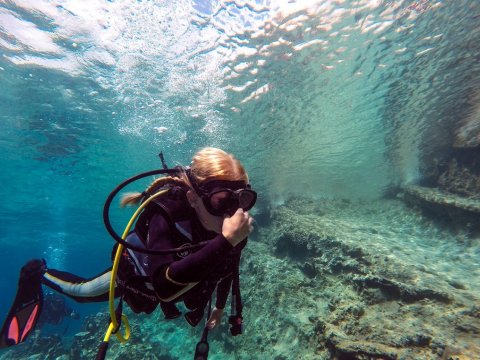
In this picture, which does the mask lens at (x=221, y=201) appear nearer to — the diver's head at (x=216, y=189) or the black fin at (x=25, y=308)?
the diver's head at (x=216, y=189)

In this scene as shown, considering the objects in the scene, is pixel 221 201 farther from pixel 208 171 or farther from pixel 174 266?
pixel 174 266

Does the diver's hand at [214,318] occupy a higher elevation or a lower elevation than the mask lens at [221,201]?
lower

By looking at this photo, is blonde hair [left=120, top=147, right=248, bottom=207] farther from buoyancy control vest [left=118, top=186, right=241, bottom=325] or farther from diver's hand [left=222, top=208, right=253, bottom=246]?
diver's hand [left=222, top=208, right=253, bottom=246]

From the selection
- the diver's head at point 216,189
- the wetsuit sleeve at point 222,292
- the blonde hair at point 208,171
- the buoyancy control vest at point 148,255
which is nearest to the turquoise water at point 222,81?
the blonde hair at point 208,171

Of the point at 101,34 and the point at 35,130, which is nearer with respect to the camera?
the point at 101,34

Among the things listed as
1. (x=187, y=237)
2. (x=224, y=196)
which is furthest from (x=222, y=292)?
(x=224, y=196)

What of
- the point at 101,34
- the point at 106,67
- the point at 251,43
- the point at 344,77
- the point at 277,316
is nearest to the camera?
the point at 277,316

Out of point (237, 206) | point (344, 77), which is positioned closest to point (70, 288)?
point (237, 206)

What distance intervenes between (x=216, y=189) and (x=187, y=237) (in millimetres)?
584

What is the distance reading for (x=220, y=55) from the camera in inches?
436

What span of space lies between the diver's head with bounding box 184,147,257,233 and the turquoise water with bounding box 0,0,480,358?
876cm

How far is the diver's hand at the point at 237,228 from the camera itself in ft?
6.47

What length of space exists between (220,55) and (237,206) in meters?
10.5

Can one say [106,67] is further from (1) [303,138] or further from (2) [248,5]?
(1) [303,138]
